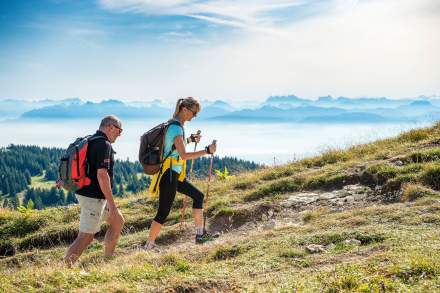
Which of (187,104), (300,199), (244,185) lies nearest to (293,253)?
(187,104)

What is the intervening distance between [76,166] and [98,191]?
551 mm

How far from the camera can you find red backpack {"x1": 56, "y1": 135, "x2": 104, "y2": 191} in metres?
7.09

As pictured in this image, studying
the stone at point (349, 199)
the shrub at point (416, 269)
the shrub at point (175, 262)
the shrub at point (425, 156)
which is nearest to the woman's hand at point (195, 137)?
the shrub at point (175, 262)

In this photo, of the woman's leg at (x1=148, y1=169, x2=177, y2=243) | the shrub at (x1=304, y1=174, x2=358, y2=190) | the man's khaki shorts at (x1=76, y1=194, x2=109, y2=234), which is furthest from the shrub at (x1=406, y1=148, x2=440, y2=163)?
the man's khaki shorts at (x1=76, y1=194, x2=109, y2=234)

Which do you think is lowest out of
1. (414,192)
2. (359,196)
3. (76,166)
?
(359,196)

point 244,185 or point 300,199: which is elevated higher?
point 244,185

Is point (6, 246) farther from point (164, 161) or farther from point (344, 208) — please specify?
point (344, 208)

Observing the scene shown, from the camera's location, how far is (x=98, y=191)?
7285mm

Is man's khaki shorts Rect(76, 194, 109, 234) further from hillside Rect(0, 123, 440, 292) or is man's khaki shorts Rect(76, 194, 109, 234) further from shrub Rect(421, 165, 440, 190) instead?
shrub Rect(421, 165, 440, 190)

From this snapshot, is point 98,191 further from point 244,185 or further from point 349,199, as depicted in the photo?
point 244,185

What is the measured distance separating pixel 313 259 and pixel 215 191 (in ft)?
25.0

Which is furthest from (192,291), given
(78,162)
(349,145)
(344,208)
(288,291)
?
(349,145)

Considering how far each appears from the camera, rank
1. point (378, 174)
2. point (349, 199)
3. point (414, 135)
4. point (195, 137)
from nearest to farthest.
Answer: point (195, 137), point (349, 199), point (378, 174), point (414, 135)

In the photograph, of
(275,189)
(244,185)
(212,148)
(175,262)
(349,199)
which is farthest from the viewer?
(244,185)
